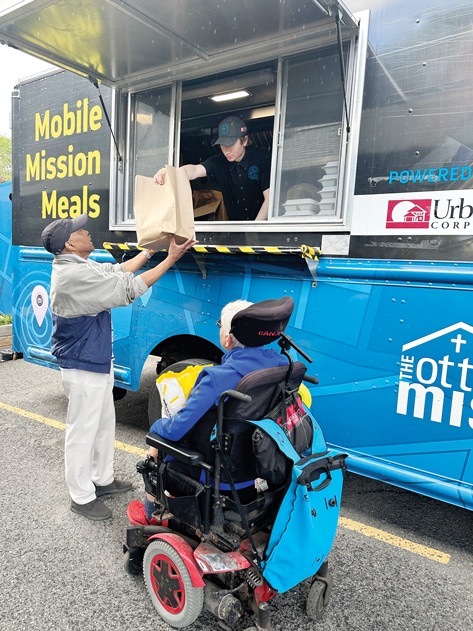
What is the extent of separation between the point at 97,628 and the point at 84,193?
3.09 metres

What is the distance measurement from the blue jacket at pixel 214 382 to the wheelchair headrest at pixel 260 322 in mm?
64

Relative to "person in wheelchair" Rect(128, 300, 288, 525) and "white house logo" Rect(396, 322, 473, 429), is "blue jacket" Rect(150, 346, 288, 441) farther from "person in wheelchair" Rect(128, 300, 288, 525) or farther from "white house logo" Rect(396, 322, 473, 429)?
"white house logo" Rect(396, 322, 473, 429)

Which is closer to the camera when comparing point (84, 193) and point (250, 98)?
point (84, 193)

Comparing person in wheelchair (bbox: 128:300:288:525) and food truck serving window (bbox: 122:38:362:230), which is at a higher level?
food truck serving window (bbox: 122:38:362:230)

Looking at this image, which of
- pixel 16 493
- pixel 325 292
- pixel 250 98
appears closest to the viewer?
pixel 325 292

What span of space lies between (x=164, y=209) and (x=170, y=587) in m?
1.96

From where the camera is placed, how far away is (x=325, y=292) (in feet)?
9.27

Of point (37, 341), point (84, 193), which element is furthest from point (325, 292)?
point (37, 341)

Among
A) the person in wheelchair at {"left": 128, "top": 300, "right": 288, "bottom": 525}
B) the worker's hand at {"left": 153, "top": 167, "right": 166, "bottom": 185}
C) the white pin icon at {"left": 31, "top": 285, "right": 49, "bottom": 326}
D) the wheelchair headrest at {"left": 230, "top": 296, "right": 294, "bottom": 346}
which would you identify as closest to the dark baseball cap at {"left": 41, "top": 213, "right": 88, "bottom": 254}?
the worker's hand at {"left": 153, "top": 167, "right": 166, "bottom": 185}

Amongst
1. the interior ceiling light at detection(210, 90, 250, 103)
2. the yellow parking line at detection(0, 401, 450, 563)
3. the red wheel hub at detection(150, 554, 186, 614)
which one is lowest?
the yellow parking line at detection(0, 401, 450, 563)

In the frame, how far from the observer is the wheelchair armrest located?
1.99m

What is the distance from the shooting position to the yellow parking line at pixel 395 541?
2.73 meters

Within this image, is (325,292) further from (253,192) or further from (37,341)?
(37,341)

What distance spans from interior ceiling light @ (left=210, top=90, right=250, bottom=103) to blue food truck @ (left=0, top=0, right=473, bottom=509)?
0.22m
